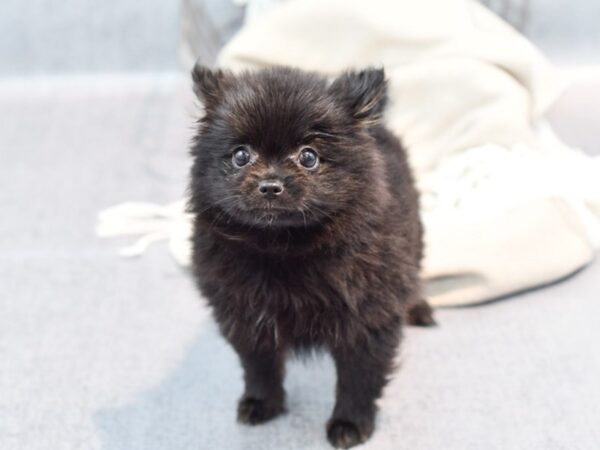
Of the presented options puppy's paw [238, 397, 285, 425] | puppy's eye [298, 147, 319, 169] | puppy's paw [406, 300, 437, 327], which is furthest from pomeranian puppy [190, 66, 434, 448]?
puppy's paw [406, 300, 437, 327]

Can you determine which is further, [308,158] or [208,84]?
[208,84]

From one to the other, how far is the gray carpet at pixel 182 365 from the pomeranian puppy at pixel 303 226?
0.69 feet

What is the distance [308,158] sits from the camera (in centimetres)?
159

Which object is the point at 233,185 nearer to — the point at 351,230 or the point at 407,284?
the point at 351,230

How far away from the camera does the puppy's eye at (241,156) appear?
1593mm

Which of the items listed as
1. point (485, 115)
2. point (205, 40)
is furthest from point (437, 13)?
point (205, 40)

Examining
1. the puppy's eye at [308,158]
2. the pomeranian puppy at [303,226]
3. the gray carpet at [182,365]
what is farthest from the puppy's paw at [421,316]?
the puppy's eye at [308,158]

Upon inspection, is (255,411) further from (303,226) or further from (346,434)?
(303,226)

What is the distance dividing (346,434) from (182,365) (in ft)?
1.82

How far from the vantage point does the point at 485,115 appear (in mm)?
2621

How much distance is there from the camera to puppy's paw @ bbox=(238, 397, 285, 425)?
1.91m

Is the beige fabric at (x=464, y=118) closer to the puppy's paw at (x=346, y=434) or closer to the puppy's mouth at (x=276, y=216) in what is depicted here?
the puppy's paw at (x=346, y=434)

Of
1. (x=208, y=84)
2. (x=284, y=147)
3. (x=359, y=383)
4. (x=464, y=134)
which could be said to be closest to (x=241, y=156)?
(x=284, y=147)

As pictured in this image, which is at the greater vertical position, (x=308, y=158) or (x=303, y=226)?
(x=308, y=158)
